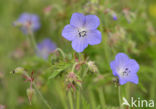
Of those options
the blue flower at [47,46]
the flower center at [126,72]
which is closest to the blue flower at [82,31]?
the flower center at [126,72]

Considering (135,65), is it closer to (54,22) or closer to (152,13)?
(54,22)

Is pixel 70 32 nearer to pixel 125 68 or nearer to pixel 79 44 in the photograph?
pixel 79 44

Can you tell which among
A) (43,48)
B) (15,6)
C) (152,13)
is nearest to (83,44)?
(43,48)

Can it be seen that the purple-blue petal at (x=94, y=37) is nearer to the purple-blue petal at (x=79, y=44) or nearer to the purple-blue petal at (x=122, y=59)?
the purple-blue petal at (x=79, y=44)

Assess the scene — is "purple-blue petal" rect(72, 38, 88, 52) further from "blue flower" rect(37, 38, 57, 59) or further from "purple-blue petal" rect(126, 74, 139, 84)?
"blue flower" rect(37, 38, 57, 59)

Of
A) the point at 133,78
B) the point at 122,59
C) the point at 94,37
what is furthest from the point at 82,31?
the point at 133,78

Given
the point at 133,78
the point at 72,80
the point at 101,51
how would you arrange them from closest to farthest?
1. the point at 72,80
2. the point at 133,78
3. the point at 101,51

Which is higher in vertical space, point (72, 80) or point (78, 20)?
point (78, 20)
